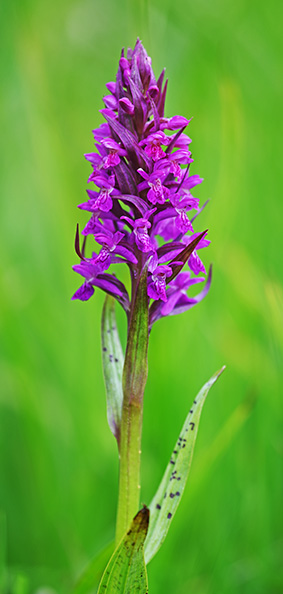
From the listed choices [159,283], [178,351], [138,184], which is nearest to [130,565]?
[159,283]

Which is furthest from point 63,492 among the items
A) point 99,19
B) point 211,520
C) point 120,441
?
point 99,19

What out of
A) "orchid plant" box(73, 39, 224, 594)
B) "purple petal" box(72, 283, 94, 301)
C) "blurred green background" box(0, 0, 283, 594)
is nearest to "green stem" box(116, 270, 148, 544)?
"orchid plant" box(73, 39, 224, 594)

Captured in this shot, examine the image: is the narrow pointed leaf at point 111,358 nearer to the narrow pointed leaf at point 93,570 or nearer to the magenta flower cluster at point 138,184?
the magenta flower cluster at point 138,184

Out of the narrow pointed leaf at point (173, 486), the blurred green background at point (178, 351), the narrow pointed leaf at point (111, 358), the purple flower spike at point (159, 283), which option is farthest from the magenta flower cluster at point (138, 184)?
the blurred green background at point (178, 351)

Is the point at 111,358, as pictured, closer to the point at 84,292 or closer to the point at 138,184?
the point at 84,292

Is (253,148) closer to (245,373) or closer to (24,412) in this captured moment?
(245,373)

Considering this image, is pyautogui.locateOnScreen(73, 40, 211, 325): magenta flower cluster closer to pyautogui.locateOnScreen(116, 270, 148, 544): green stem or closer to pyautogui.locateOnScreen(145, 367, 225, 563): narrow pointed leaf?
pyautogui.locateOnScreen(116, 270, 148, 544): green stem
